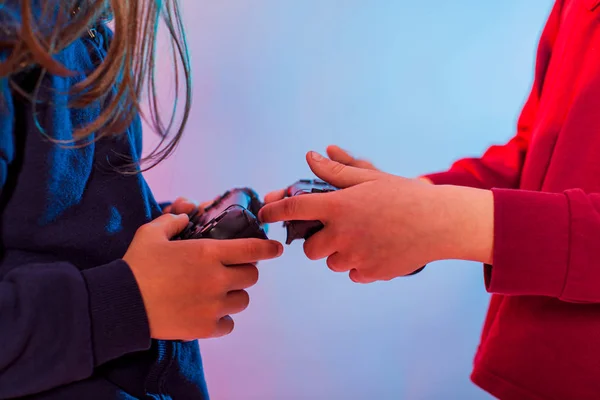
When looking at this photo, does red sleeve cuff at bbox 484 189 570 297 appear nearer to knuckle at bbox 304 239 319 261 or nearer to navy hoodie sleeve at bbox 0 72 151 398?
knuckle at bbox 304 239 319 261

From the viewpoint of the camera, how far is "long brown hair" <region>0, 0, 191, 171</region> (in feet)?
1.02

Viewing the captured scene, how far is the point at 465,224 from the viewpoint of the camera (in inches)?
14.1

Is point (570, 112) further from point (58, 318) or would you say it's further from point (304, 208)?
point (58, 318)

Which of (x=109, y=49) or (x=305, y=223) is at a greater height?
(x=109, y=49)

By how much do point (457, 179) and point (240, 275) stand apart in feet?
0.92

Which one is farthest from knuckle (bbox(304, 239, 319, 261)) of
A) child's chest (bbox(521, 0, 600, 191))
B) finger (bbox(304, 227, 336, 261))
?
child's chest (bbox(521, 0, 600, 191))

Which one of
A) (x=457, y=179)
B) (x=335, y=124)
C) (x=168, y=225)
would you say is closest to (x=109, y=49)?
(x=168, y=225)

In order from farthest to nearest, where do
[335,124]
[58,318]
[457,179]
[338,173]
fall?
[335,124] → [457,179] → [338,173] → [58,318]

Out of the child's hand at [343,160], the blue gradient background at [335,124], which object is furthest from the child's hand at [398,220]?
the blue gradient background at [335,124]

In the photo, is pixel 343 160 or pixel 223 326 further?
pixel 343 160

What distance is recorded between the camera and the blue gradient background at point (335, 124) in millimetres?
820

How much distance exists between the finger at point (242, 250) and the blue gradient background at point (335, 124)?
465mm

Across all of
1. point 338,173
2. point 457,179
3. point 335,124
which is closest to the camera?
point 338,173

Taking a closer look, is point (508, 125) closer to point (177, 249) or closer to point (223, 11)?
point (223, 11)
